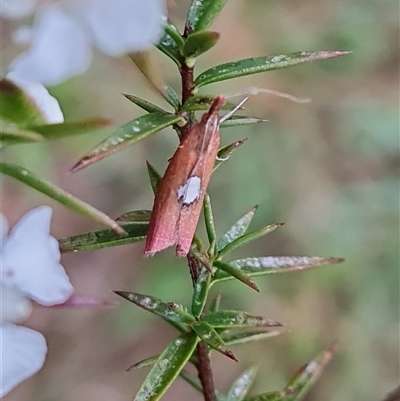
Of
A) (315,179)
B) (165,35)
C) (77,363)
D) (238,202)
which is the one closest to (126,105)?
(238,202)

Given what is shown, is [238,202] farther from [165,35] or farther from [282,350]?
[165,35]

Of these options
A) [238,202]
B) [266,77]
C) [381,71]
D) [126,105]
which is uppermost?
[381,71]

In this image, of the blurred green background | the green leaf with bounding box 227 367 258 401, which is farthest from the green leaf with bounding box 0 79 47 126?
the blurred green background

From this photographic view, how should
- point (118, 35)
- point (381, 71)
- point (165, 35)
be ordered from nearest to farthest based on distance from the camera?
point (118, 35) → point (165, 35) → point (381, 71)

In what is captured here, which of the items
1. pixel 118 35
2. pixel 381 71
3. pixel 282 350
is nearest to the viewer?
pixel 118 35

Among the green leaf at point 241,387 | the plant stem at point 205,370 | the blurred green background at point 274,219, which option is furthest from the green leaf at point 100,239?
the blurred green background at point 274,219

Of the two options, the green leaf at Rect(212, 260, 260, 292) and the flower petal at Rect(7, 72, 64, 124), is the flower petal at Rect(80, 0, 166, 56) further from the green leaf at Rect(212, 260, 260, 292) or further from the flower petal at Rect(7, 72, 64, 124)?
the green leaf at Rect(212, 260, 260, 292)

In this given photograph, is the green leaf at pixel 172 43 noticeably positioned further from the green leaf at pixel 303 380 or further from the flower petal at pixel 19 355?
the green leaf at pixel 303 380
